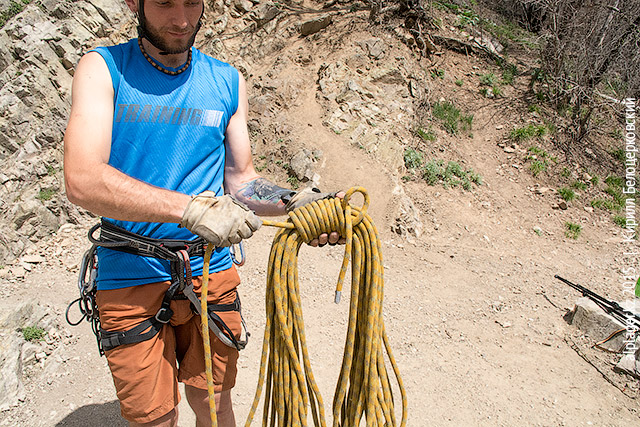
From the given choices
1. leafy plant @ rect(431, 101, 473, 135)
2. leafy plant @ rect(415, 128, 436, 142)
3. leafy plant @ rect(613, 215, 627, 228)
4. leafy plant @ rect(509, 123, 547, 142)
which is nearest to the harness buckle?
leafy plant @ rect(415, 128, 436, 142)

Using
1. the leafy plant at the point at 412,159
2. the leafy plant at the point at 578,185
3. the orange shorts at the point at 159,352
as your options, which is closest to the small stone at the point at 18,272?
the orange shorts at the point at 159,352

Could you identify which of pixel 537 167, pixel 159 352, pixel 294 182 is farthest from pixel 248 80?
pixel 159 352

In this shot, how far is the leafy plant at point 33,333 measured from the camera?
3.25m

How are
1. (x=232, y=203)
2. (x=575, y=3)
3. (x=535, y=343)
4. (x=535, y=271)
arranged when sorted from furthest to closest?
(x=575, y=3) < (x=535, y=271) < (x=535, y=343) < (x=232, y=203)

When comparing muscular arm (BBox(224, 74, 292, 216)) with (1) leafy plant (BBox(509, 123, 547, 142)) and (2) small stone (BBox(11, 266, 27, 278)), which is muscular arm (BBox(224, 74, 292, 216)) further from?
(1) leafy plant (BBox(509, 123, 547, 142))

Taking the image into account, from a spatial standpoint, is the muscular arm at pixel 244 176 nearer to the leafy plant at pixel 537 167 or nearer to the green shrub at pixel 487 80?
the leafy plant at pixel 537 167

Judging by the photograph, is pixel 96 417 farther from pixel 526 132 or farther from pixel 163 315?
pixel 526 132

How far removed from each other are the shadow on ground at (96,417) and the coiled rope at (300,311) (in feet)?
5.63

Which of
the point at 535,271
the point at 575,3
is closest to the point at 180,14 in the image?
the point at 535,271

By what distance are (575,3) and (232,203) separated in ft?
27.3

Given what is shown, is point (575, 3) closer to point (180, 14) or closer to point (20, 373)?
point (180, 14)

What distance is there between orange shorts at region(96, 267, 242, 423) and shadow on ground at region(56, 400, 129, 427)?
1258 millimetres

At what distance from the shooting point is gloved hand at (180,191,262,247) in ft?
4.61

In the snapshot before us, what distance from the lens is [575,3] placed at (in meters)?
7.44
